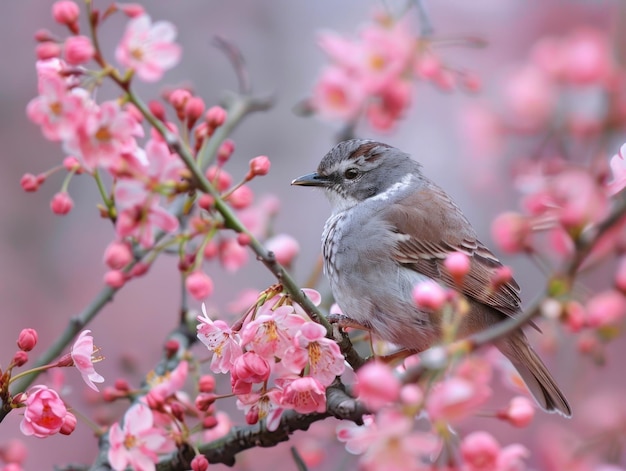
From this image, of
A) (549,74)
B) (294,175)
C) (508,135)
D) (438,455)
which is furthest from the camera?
(294,175)

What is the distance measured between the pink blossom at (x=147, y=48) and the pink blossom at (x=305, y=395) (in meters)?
1.16

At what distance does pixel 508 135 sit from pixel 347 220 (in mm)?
1895

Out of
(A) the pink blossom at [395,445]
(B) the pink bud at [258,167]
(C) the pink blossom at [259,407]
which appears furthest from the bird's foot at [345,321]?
(A) the pink blossom at [395,445]

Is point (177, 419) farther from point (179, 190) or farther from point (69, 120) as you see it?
point (69, 120)

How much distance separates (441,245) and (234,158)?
5377mm

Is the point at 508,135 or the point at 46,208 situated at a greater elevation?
the point at 508,135

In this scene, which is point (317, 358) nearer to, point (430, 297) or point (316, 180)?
point (430, 297)

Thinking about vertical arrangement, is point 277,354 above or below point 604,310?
below

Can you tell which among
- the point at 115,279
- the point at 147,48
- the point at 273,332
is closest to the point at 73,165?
the point at 115,279

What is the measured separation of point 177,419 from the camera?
2.60 meters

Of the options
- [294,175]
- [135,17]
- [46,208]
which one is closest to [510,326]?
[135,17]

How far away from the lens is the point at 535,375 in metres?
3.51

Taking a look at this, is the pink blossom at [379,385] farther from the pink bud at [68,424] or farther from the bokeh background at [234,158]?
the bokeh background at [234,158]

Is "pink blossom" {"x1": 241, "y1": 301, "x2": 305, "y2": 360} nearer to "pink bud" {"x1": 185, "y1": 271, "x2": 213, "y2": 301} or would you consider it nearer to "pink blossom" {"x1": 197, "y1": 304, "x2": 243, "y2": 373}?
"pink blossom" {"x1": 197, "y1": 304, "x2": 243, "y2": 373}
